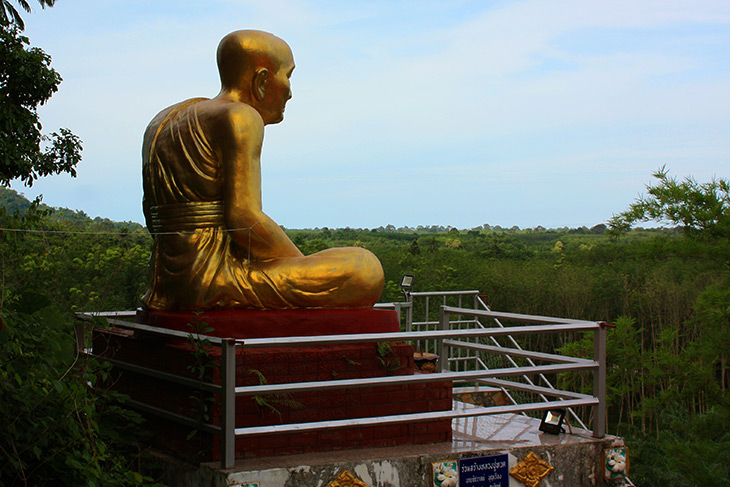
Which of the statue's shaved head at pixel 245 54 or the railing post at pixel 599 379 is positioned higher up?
the statue's shaved head at pixel 245 54

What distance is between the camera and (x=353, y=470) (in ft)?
12.5

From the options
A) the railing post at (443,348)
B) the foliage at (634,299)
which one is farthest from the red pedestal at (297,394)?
the foliage at (634,299)

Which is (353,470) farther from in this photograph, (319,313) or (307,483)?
(319,313)

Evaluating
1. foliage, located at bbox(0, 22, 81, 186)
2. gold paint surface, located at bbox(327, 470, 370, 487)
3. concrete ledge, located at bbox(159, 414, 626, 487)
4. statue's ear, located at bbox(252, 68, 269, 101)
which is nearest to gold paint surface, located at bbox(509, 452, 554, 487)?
concrete ledge, located at bbox(159, 414, 626, 487)

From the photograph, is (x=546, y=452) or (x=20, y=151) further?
(x=20, y=151)

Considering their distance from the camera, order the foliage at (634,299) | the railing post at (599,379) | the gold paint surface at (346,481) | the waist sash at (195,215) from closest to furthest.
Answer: the gold paint surface at (346,481)
the railing post at (599,379)
the waist sash at (195,215)
the foliage at (634,299)

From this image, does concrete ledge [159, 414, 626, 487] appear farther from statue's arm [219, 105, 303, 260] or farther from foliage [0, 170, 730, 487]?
foliage [0, 170, 730, 487]

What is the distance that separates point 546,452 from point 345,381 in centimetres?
144

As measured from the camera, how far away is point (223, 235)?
4.52 meters

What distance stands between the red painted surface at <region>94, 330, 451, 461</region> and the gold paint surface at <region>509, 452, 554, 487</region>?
17.9 inches

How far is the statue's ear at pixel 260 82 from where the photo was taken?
477 cm

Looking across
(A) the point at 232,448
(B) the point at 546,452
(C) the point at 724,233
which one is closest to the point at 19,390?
(A) the point at 232,448

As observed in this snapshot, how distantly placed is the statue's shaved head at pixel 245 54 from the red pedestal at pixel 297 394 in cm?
161

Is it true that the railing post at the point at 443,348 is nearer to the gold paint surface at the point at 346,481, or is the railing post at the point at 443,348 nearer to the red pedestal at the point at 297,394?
the red pedestal at the point at 297,394
